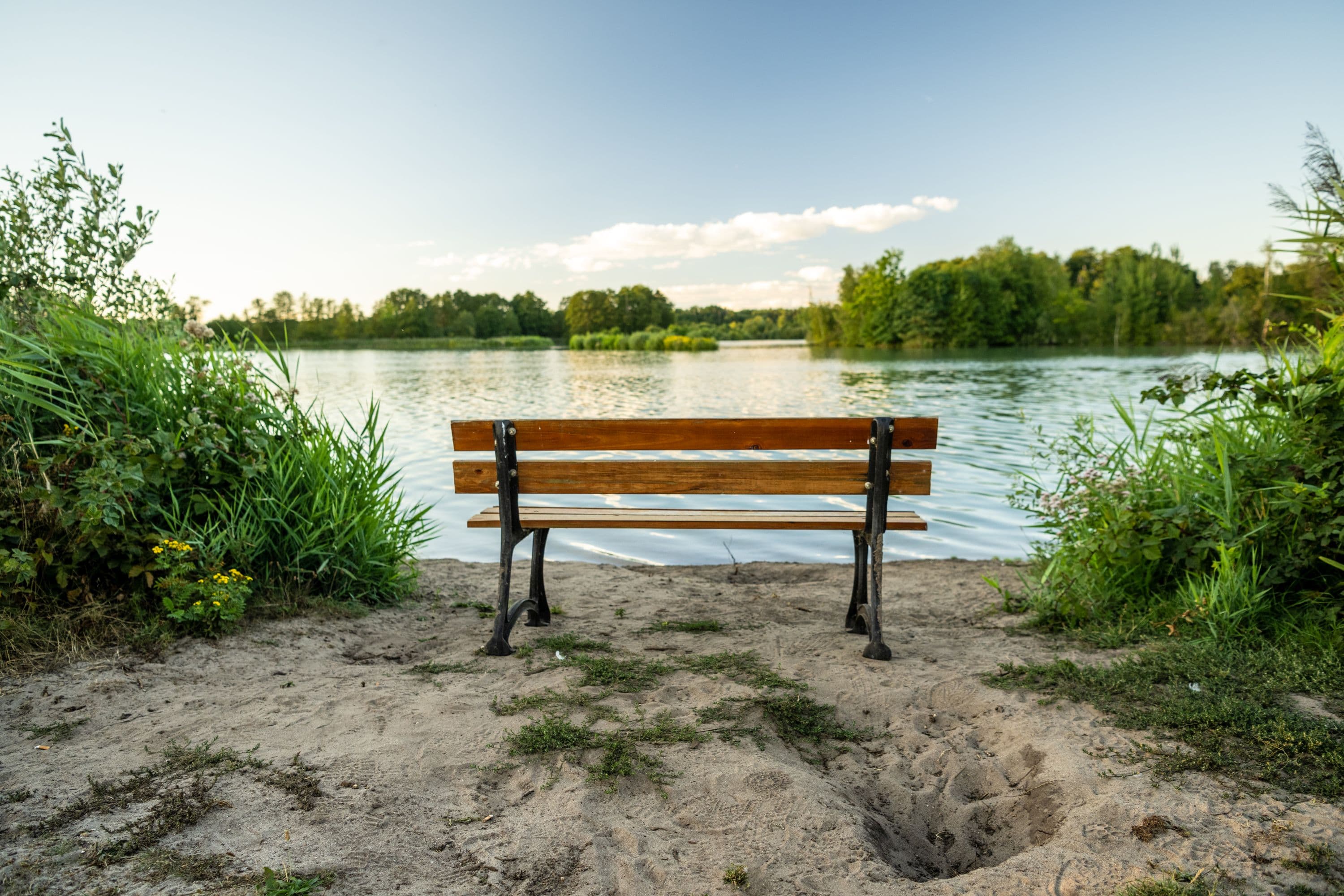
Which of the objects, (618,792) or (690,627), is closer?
(618,792)

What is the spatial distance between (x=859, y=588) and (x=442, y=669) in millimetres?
2213

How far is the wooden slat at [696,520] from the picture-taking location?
390 centimetres

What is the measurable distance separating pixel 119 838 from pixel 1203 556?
465 cm

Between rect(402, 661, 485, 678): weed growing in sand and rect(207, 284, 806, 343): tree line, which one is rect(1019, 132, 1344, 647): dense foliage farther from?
rect(207, 284, 806, 343): tree line

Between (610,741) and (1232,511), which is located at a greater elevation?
(1232,511)

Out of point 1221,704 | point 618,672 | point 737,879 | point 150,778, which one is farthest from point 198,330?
point 1221,704

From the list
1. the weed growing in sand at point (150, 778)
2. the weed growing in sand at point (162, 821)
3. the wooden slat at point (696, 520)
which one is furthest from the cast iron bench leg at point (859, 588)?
the weed growing in sand at point (162, 821)

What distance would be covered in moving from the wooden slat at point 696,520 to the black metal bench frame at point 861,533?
8 cm

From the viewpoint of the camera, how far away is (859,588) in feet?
14.0

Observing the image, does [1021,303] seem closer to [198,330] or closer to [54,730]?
[198,330]

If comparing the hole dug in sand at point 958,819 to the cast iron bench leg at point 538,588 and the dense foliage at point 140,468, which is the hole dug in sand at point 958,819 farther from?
the dense foliage at point 140,468

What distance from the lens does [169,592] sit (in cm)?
391

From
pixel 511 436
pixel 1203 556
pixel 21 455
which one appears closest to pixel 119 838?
pixel 511 436

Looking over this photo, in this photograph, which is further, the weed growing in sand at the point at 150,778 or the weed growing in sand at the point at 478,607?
the weed growing in sand at the point at 478,607
